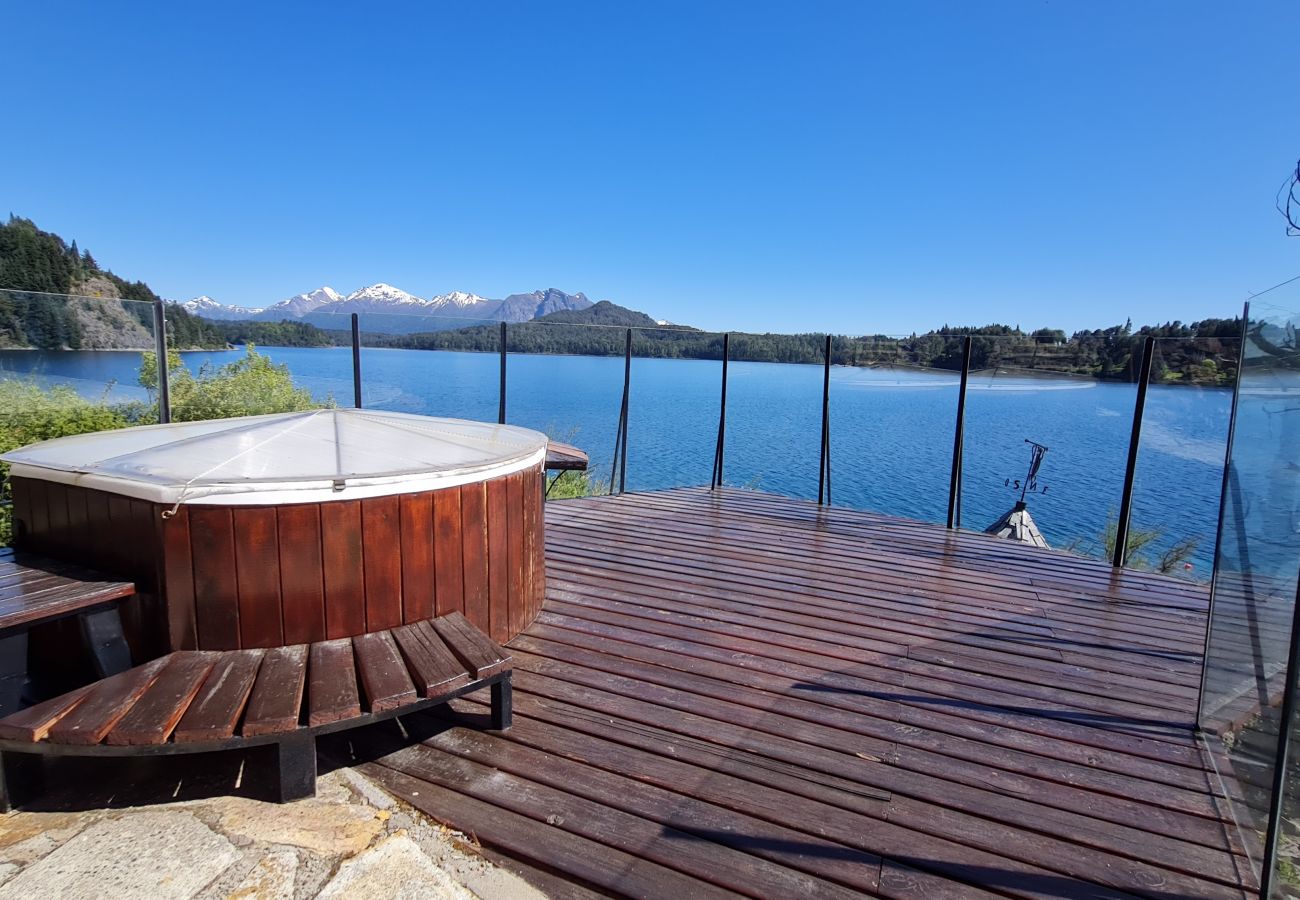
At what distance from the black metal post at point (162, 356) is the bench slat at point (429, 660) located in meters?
3.89

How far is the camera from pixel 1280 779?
1432mm

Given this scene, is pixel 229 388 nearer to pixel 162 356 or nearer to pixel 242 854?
pixel 162 356

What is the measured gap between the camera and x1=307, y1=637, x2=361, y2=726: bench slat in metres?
1.62

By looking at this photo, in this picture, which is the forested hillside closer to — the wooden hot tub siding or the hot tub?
the hot tub

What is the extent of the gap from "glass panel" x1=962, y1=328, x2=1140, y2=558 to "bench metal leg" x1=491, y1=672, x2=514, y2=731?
5208mm

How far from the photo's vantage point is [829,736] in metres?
2.11

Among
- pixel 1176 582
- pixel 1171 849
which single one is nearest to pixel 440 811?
pixel 1171 849

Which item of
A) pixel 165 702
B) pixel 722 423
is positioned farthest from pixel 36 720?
pixel 722 423

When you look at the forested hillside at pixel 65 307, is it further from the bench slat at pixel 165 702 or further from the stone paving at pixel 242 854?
the stone paving at pixel 242 854

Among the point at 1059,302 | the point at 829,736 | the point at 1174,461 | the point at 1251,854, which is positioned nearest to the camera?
the point at 1251,854

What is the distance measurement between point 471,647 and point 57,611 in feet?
3.93

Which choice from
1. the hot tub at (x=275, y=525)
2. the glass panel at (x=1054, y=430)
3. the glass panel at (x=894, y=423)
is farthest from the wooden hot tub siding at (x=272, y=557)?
the glass panel at (x=1054, y=430)

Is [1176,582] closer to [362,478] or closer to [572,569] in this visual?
[572,569]

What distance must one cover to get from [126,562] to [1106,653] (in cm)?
414
